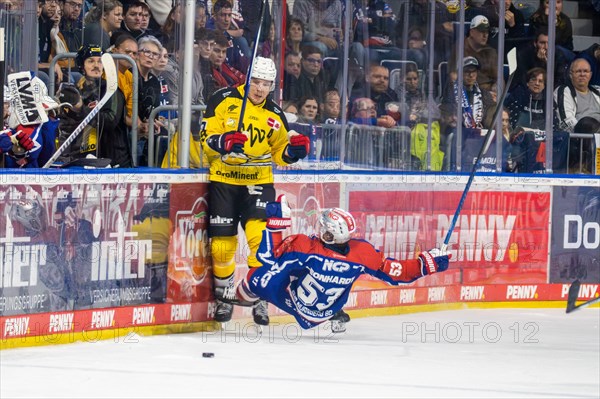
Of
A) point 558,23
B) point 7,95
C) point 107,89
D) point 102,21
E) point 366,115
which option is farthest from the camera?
point 558,23

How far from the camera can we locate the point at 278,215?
8664 mm

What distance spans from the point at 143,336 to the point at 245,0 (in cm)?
259

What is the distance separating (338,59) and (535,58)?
208cm

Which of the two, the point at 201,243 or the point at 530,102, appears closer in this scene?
the point at 201,243

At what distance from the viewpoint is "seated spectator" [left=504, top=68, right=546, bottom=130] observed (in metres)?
11.7

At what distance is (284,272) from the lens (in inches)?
349

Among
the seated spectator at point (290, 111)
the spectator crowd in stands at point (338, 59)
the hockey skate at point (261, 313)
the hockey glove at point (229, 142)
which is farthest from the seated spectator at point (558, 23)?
the hockey skate at point (261, 313)

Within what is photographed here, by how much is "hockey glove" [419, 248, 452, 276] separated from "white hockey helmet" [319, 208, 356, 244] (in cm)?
50

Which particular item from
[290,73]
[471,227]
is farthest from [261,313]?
[471,227]

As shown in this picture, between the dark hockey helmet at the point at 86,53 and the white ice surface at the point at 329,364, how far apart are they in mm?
1800

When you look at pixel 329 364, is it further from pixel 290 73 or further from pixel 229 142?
pixel 290 73

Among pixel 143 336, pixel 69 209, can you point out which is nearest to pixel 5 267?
pixel 69 209

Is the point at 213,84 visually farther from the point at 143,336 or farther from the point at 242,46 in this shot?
the point at 143,336

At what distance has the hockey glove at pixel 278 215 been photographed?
866cm
